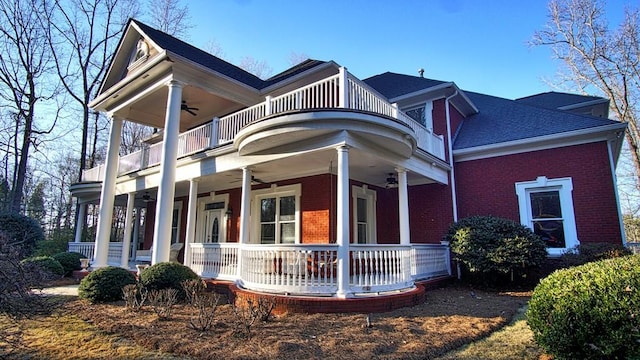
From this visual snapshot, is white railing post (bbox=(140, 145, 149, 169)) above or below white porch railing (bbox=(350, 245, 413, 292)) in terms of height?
above

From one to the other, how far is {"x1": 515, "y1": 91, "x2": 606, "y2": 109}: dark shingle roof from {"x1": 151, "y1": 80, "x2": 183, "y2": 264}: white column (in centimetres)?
1480

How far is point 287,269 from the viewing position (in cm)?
699

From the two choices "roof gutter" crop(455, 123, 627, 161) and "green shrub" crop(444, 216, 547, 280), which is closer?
"green shrub" crop(444, 216, 547, 280)

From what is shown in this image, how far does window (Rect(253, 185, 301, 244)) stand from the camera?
11.3 meters

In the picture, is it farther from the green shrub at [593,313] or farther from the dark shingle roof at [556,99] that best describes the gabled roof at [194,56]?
the dark shingle roof at [556,99]

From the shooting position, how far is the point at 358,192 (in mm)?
11656

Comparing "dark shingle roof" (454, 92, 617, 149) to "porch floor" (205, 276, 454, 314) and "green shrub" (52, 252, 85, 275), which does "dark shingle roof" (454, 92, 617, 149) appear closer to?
"porch floor" (205, 276, 454, 314)

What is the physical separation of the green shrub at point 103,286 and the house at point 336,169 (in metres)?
1.14

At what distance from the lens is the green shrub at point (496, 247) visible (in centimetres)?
912

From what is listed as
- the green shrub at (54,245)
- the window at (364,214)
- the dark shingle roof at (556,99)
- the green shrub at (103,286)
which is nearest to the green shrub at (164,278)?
the green shrub at (103,286)

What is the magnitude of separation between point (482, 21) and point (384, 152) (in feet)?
19.9

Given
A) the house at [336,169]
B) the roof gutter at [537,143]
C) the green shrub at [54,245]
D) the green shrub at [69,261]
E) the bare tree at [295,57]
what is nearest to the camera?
the house at [336,169]

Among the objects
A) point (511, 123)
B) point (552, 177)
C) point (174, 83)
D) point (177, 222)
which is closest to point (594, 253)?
point (552, 177)

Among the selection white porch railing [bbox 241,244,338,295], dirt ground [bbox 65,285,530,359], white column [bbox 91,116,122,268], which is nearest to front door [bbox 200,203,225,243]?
white column [bbox 91,116,122,268]
